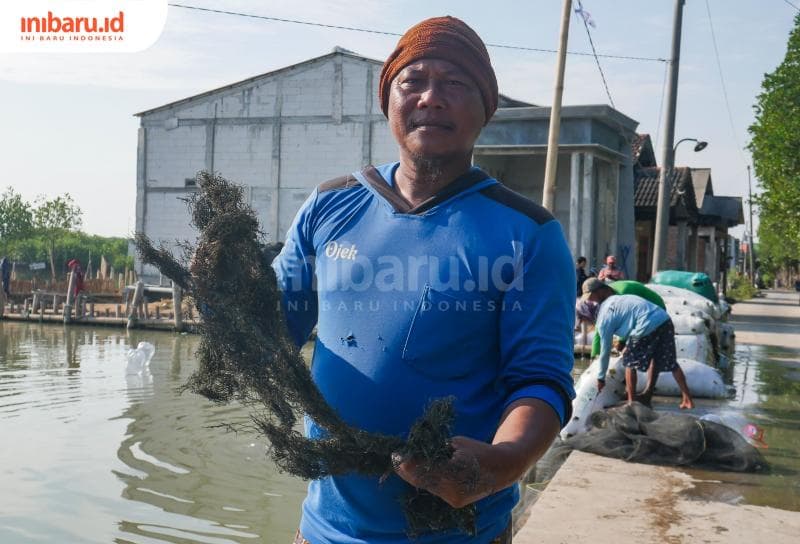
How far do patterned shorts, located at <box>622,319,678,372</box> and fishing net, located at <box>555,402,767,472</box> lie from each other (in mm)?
1591

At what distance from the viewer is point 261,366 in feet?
5.63

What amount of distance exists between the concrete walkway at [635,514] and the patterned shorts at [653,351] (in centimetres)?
226

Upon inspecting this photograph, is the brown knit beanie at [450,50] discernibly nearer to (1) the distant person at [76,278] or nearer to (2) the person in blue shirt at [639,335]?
(2) the person in blue shirt at [639,335]

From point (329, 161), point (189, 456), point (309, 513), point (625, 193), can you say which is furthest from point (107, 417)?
point (329, 161)

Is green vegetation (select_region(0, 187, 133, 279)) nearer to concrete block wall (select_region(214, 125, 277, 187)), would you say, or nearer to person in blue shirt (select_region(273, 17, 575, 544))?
concrete block wall (select_region(214, 125, 277, 187))

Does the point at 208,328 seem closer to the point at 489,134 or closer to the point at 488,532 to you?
the point at 488,532

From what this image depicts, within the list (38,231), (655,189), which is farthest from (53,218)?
(655,189)

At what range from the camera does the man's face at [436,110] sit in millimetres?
1876

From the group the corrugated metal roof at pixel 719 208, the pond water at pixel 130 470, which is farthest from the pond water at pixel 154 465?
the corrugated metal roof at pixel 719 208

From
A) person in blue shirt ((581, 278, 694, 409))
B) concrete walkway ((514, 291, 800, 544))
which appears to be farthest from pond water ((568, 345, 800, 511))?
person in blue shirt ((581, 278, 694, 409))

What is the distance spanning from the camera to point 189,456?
8344 mm

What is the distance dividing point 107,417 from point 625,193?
43.1ft

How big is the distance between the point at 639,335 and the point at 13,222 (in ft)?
131

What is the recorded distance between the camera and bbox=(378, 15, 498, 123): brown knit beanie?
1.92 metres
